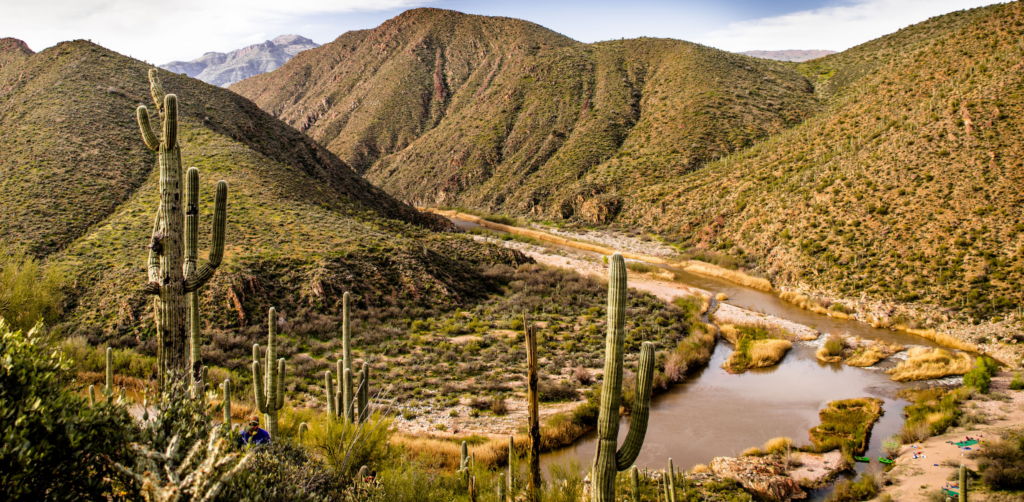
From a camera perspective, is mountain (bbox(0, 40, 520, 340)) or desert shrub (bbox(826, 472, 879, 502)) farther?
mountain (bbox(0, 40, 520, 340))

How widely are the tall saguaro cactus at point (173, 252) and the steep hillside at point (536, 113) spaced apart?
155 ft

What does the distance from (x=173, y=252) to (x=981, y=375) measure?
23.9 meters

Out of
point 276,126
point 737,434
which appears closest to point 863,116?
point 737,434

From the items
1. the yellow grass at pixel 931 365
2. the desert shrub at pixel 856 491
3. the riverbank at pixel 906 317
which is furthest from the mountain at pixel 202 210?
the yellow grass at pixel 931 365

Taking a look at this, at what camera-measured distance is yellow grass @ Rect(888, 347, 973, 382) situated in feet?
66.7

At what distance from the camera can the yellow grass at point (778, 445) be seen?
15273mm

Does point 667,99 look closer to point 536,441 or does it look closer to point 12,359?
point 536,441

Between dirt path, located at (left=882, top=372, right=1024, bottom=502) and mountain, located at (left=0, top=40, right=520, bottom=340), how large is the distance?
20.8m

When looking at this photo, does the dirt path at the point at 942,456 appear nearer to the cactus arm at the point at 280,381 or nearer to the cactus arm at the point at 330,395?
the cactus arm at the point at 330,395

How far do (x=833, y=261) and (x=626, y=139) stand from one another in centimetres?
3528

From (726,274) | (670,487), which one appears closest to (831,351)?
(726,274)

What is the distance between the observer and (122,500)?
5027 mm

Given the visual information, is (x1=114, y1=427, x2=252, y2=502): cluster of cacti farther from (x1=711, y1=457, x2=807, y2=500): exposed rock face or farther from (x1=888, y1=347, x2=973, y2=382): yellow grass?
(x1=888, y1=347, x2=973, y2=382): yellow grass

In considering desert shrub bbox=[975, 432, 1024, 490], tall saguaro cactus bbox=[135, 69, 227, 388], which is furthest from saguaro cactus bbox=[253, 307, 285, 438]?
desert shrub bbox=[975, 432, 1024, 490]
